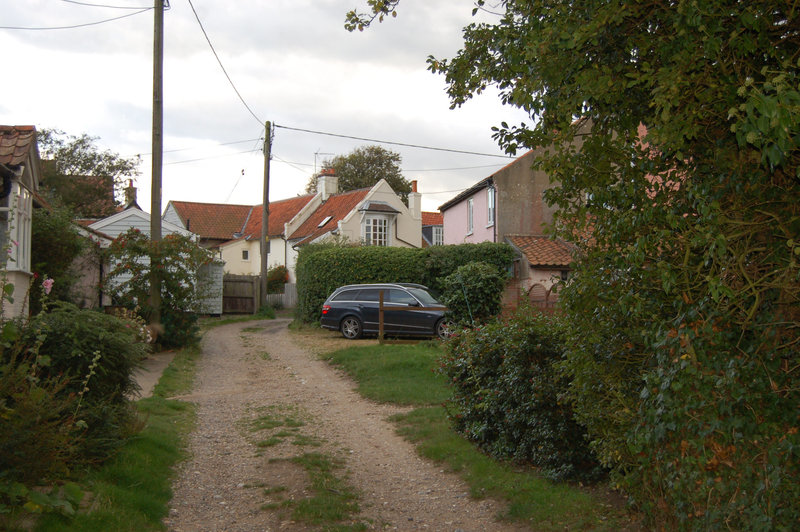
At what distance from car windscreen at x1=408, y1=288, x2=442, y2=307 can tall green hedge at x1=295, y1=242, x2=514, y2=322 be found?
3.55 meters

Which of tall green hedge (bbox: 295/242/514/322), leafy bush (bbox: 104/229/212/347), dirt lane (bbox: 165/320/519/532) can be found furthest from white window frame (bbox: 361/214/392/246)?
dirt lane (bbox: 165/320/519/532)

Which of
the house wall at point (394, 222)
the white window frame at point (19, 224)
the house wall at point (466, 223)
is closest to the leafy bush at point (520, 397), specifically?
the white window frame at point (19, 224)

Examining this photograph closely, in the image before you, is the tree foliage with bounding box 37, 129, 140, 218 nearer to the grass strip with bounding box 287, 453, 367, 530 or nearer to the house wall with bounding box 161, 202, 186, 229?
the house wall with bounding box 161, 202, 186, 229

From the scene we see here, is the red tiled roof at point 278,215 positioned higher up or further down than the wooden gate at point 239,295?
higher up

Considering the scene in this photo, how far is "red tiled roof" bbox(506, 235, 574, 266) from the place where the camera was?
25891 mm

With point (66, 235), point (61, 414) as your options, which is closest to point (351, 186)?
point (66, 235)

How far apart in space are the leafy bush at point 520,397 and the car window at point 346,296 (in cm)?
1210

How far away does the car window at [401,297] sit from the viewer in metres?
20.0

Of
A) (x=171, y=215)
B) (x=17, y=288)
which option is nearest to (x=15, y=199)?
(x=17, y=288)

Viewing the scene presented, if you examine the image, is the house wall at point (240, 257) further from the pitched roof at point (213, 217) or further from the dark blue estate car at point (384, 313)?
the dark blue estate car at point (384, 313)

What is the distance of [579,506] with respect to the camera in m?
6.04

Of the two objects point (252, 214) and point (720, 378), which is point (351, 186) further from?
point (720, 378)

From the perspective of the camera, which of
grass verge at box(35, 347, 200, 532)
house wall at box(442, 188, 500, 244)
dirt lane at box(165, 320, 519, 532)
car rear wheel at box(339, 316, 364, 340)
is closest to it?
grass verge at box(35, 347, 200, 532)

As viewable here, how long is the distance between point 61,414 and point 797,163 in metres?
6.31
